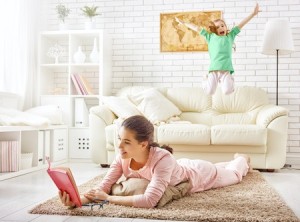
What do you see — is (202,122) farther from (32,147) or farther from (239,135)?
(32,147)

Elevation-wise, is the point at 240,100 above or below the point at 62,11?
below

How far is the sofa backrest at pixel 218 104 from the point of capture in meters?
4.64

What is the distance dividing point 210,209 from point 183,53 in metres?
3.27

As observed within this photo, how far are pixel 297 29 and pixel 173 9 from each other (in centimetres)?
154

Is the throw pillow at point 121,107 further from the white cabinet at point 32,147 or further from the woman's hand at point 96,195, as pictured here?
the woman's hand at point 96,195

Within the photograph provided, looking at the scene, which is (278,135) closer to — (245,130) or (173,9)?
(245,130)

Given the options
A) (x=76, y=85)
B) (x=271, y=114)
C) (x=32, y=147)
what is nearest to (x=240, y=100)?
(x=271, y=114)

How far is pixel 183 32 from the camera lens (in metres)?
5.18

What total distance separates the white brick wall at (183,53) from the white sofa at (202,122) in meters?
0.36

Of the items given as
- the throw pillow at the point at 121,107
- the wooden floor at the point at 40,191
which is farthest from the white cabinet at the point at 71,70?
the wooden floor at the point at 40,191

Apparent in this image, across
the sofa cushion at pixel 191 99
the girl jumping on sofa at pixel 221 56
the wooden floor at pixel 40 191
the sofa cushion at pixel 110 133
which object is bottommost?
the wooden floor at pixel 40 191

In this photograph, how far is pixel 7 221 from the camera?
6.44ft

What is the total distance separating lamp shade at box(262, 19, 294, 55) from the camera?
4547mm

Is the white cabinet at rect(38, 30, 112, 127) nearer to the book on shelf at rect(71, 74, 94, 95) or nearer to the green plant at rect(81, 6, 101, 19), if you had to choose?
the book on shelf at rect(71, 74, 94, 95)
